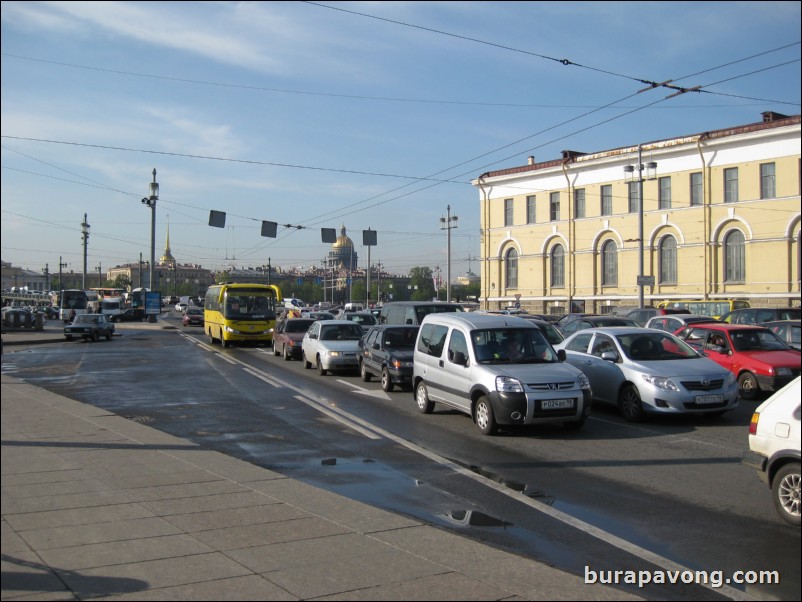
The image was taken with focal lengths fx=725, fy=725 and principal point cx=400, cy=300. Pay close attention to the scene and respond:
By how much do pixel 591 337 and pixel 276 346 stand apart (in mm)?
17509

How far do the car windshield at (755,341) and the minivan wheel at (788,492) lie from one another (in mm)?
9551

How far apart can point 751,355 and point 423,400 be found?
22.8ft

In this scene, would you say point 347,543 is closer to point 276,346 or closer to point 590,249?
point 276,346

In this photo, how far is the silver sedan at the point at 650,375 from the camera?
11.9 meters

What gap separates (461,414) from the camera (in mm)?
13898

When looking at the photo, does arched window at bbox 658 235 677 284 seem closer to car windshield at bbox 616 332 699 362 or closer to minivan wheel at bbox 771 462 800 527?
car windshield at bbox 616 332 699 362

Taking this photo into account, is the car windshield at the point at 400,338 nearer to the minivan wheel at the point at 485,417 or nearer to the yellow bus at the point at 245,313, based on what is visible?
the minivan wheel at the point at 485,417

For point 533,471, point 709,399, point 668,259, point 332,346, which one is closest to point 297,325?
point 332,346

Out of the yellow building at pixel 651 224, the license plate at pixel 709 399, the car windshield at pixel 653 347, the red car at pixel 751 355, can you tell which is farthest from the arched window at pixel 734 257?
the license plate at pixel 709 399

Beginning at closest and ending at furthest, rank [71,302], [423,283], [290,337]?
[290,337]
[71,302]
[423,283]

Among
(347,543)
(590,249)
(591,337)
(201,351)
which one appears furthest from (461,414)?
(590,249)

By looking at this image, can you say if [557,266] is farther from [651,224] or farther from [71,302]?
[71,302]

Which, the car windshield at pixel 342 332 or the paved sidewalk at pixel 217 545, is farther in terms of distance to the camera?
A: the car windshield at pixel 342 332

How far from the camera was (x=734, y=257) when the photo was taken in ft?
153
